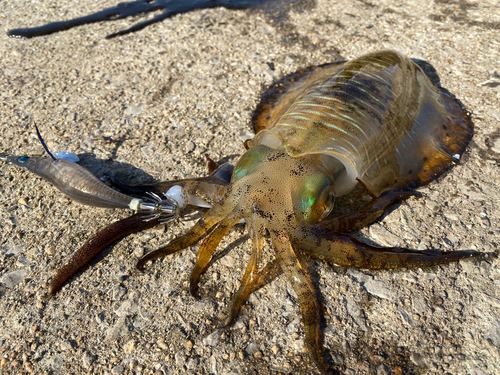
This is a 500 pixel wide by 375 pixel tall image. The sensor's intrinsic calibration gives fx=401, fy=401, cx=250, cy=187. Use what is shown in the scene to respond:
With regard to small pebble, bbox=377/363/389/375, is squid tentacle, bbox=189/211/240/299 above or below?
above

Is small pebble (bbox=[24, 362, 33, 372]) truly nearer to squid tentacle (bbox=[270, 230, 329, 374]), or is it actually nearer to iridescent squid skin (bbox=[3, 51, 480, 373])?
iridescent squid skin (bbox=[3, 51, 480, 373])

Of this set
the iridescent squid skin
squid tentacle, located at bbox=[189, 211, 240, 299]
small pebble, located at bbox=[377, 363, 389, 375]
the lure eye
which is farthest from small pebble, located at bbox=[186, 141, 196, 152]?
small pebble, located at bbox=[377, 363, 389, 375]

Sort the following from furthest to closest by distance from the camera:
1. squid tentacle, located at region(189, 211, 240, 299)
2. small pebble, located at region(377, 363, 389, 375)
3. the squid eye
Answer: the squid eye < squid tentacle, located at region(189, 211, 240, 299) < small pebble, located at region(377, 363, 389, 375)

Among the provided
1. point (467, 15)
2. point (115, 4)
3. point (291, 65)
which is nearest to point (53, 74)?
point (115, 4)

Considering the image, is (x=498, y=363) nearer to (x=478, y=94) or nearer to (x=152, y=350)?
(x=152, y=350)

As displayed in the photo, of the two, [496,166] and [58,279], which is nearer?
[58,279]

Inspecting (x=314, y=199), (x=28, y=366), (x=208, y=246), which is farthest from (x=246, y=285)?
(x=28, y=366)

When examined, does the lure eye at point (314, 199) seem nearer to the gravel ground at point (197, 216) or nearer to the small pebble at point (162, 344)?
the gravel ground at point (197, 216)

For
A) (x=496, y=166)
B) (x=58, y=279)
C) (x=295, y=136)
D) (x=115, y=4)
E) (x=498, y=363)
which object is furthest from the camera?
(x=115, y=4)
